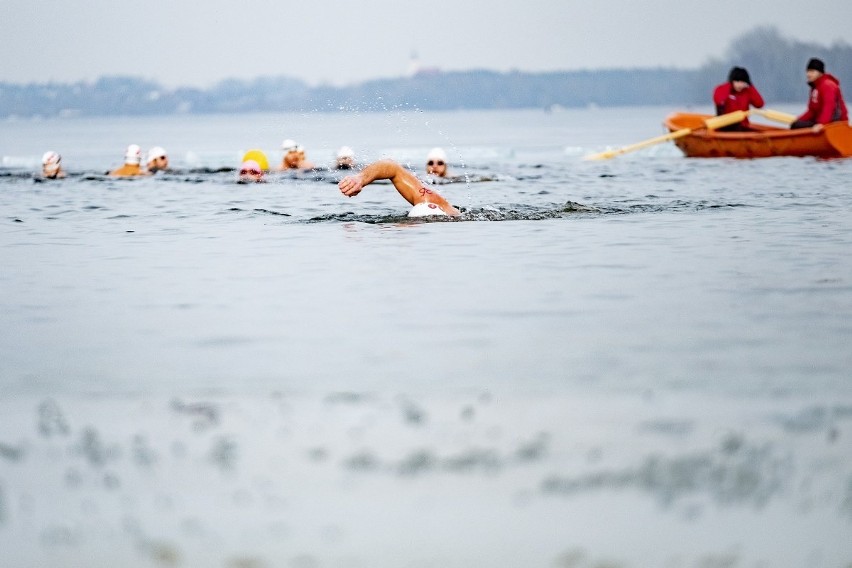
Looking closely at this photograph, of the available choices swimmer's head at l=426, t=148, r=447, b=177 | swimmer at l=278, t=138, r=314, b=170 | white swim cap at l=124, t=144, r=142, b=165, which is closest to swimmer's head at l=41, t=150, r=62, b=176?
white swim cap at l=124, t=144, r=142, b=165

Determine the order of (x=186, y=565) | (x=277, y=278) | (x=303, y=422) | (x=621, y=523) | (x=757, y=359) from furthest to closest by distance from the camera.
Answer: (x=277, y=278), (x=757, y=359), (x=303, y=422), (x=621, y=523), (x=186, y=565)

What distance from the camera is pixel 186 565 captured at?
423 cm

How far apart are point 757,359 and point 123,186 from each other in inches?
725

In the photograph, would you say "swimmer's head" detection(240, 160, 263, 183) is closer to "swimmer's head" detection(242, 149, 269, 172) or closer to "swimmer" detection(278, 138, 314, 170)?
"swimmer" detection(278, 138, 314, 170)

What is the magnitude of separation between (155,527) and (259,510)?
39cm

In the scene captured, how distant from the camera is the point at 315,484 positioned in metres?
5.00

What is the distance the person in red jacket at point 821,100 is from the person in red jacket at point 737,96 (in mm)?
1618

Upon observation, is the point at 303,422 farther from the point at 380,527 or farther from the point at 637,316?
the point at 637,316

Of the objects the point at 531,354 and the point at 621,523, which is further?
the point at 531,354

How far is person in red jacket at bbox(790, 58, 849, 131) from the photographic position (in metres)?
26.0

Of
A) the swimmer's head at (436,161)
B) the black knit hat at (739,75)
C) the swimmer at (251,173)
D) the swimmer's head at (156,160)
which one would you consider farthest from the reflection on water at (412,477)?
the black knit hat at (739,75)

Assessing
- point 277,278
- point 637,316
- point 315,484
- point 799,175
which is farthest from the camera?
point 799,175

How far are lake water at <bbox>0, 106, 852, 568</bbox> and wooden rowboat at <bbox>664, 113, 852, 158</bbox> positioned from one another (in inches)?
543

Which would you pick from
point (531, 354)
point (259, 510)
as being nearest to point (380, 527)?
point (259, 510)
